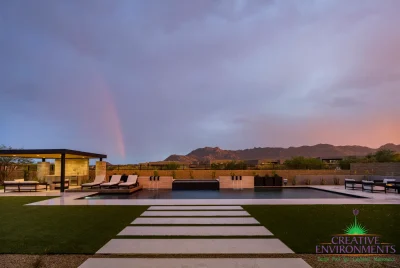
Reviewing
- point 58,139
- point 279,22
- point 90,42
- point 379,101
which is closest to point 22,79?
point 90,42

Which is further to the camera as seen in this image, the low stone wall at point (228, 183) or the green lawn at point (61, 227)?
the low stone wall at point (228, 183)

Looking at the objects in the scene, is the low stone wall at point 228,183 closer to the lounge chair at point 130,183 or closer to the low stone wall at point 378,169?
the lounge chair at point 130,183

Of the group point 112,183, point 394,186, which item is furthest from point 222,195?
point 394,186

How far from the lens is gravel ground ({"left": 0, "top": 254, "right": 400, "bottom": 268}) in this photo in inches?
147

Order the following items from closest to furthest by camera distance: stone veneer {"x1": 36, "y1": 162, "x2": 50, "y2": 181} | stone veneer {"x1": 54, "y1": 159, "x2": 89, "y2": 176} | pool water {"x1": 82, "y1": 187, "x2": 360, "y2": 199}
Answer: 1. pool water {"x1": 82, "y1": 187, "x2": 360, "y2": 199}
2. stone veneer {"x1": 36, "y1": 162, "x2": 50, "y2": 181}
3. stone veneer {"x1": 54, "y1": 159, "x2": 89, "y2": 176}

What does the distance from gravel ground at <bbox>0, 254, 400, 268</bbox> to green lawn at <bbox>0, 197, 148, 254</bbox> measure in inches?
10.9

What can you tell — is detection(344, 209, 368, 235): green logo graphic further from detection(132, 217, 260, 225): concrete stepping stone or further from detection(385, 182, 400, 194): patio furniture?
detection(385, 182, 400, 194): patio furniture

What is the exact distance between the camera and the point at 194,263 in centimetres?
379

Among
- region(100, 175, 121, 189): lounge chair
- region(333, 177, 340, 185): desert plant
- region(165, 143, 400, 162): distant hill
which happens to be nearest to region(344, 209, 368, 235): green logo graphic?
region(100, 175, 121, 189): lounge chair

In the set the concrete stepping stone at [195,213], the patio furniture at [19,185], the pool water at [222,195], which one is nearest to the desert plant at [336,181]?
the pool water at [222,195]

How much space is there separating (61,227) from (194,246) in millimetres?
3316

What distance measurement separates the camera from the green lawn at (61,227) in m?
4.64

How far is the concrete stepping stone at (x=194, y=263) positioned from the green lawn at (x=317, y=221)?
66 centimetres

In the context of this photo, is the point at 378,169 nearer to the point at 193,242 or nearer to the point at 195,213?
the point at 195,213
